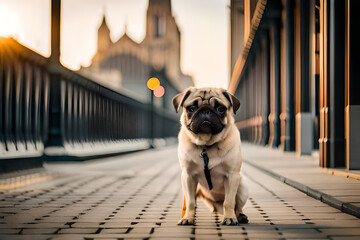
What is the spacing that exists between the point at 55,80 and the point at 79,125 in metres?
1.92

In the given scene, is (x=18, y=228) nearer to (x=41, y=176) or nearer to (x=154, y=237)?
(x=154, y=237)

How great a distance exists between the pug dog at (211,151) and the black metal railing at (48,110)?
15.0ft

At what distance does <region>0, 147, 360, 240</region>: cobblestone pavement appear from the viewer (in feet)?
12.6

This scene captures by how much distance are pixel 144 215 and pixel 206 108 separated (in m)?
1.30

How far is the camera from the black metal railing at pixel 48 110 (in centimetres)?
812

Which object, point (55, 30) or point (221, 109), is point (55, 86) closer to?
point (55, 30)

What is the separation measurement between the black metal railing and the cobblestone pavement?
1479 millimetres

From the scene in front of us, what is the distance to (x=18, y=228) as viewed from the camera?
4055mm

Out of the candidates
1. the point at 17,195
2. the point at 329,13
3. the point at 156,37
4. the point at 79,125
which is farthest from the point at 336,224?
the point at 156,37

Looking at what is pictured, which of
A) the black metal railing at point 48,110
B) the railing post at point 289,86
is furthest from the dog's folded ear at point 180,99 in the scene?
the railing post at point 289,86

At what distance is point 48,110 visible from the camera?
10.5 m

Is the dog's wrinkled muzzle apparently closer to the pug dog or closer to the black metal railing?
the pug dog

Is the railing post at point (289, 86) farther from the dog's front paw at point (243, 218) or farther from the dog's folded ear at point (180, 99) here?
the dog's folded ear at point (180, 99)

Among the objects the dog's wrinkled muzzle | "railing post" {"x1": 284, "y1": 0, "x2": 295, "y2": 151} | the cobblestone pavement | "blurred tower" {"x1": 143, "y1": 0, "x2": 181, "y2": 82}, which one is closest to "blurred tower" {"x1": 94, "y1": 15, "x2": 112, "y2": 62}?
"blurred tower" {"x1": 143, "y1": 0, "x2": 181, "y2": 82}
